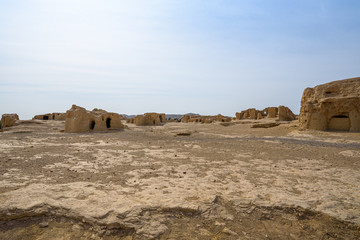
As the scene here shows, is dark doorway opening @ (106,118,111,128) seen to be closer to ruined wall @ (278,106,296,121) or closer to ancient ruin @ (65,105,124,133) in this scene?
ancient ruin @ (65,105,124,133)

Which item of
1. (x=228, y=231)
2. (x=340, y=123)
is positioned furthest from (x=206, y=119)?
(x=228, y=231)

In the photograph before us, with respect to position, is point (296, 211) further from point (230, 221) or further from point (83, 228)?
point (83, 228)

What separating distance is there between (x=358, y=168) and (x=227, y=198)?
4.62 metres

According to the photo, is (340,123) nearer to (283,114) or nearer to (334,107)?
(334,107)

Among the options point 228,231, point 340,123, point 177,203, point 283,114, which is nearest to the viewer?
point 228,231

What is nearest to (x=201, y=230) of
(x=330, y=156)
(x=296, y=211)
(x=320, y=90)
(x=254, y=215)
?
(x=254, y=215)

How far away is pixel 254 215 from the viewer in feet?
9.82

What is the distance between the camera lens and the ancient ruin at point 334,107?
14.8m

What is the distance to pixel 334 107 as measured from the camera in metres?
15.6

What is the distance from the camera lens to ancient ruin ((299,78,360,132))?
14.8 m

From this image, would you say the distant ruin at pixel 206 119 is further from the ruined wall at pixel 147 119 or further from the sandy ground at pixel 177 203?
the sandy ground at pixel 177 203

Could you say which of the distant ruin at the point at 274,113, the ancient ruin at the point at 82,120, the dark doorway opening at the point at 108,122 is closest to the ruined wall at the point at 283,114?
the distant ruin at the point at 274,113

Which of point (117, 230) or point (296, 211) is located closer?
point (117, 230)

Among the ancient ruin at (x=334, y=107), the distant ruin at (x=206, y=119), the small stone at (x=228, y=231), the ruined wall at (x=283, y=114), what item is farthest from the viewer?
the distant ruin at (x=206, y=119)
